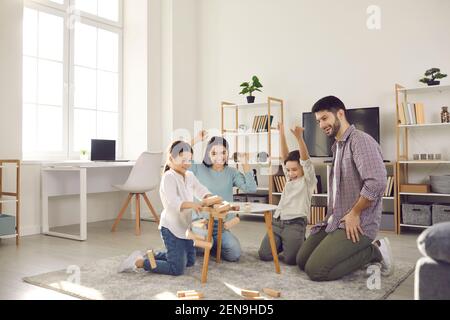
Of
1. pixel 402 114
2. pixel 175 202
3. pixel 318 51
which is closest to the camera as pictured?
pixel 175 202

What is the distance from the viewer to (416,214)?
154 inches

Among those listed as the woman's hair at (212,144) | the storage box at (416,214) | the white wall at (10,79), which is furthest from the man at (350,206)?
the white wall at (10,79)

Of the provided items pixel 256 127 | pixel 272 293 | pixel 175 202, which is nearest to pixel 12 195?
pixel 175 202

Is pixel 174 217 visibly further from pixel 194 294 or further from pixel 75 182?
pixel 75 182

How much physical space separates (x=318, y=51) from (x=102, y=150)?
263 cm

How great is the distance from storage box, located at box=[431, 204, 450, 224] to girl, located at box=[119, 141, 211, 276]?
7.82 ft

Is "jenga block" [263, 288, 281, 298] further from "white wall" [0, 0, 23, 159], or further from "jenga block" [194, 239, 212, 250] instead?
"white wall" [0, 0, 23, 159]

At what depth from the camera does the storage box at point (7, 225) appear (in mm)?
3421

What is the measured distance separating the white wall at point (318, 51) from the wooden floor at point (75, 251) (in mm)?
1417

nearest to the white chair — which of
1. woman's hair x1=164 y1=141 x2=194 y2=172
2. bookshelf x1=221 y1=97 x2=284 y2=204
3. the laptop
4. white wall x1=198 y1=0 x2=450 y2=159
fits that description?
the laptop

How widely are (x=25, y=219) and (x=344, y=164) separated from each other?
303 centimetres

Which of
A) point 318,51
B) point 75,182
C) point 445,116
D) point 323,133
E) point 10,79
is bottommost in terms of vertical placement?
point 75,182

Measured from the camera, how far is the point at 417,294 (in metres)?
1.52

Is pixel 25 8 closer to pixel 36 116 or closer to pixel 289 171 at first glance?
pixel 36 116
